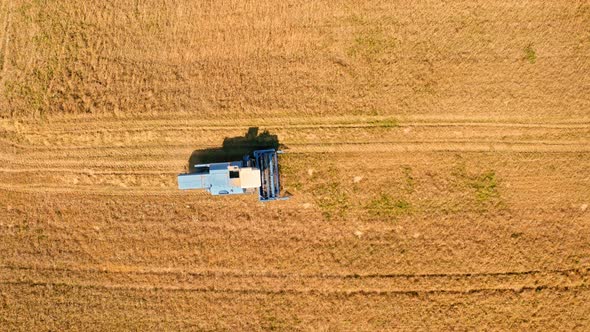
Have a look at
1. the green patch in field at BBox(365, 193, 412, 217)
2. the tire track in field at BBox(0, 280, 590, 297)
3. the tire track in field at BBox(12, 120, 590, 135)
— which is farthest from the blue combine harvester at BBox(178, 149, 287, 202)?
the tire track in field at BBox(0, 280, 590, 297)

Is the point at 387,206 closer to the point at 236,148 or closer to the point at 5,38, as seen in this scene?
the point at 236,148

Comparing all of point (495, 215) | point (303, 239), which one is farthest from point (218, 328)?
point (495, 215)

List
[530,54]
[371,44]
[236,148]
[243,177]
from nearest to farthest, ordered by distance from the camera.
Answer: [243,177], [530,54], [371,44], [236,148]

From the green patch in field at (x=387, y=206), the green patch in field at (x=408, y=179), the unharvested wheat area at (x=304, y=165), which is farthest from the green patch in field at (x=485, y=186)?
the green patch in field at (x=387, y=206)

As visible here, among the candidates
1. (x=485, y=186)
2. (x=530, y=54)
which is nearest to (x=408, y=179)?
(x=485, y=186)

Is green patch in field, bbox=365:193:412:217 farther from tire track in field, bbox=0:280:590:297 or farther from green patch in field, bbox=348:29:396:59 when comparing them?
green patch in field, bbox=348:29:396:59

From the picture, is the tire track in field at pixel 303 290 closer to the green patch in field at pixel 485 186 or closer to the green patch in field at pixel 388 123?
the green patch in field at pixel 485 186

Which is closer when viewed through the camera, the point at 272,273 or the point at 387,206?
the point at 387,206
